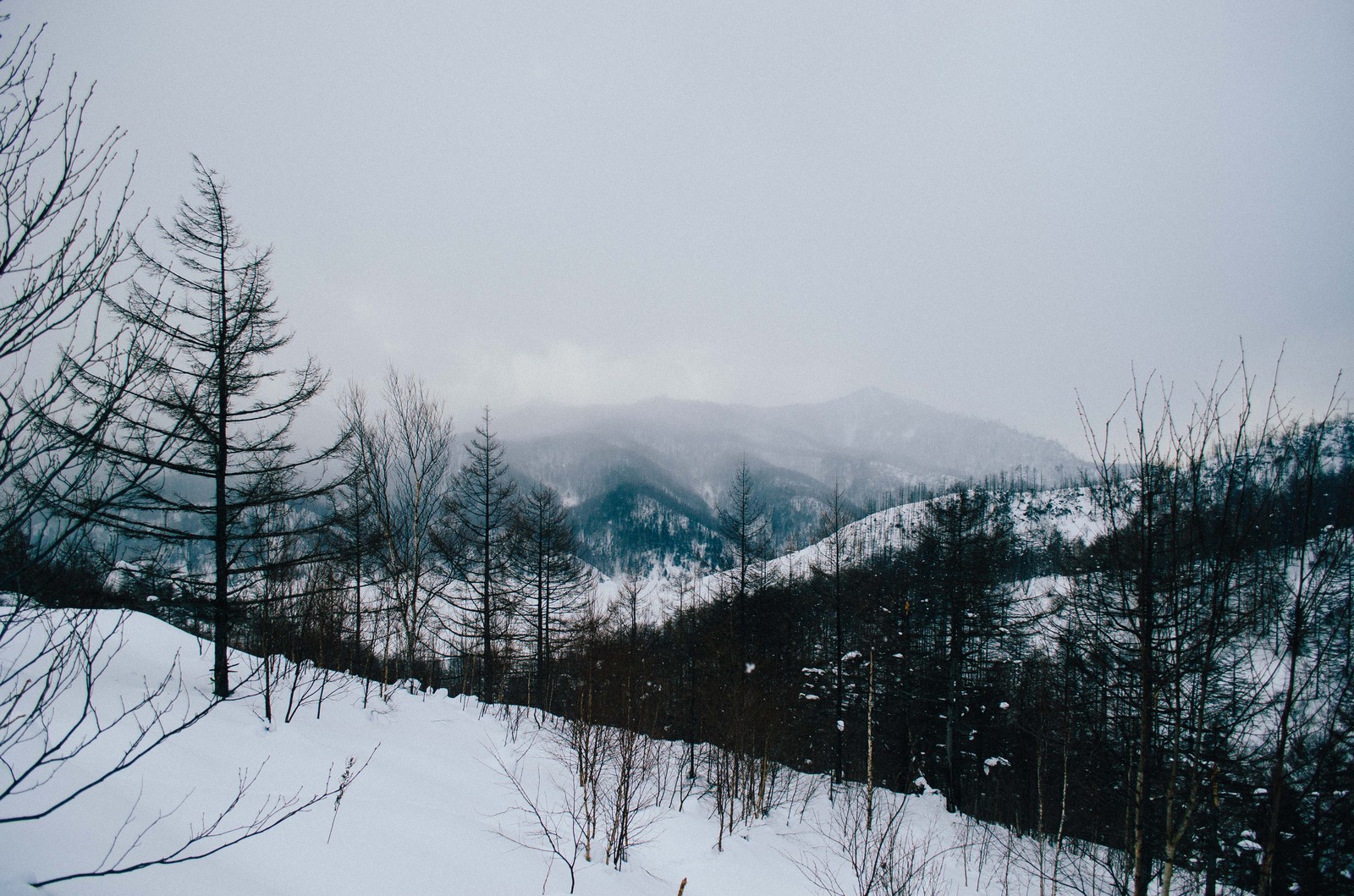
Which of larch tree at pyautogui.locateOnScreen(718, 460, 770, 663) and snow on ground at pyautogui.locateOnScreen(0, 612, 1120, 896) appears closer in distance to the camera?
snow on ground at pyautogui.locateOnScreen(0, 612, 1120, 896)

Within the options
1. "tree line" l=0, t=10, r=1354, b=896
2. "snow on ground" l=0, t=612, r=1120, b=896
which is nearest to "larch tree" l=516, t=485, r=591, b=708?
"tree line" l=0, t=10, r=1354, b=896

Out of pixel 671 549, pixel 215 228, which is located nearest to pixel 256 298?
pixel 215 228

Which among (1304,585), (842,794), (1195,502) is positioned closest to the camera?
(1195,502)

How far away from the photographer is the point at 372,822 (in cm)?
658

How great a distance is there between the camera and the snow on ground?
4.20 metres

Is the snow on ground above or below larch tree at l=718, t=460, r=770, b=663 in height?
below

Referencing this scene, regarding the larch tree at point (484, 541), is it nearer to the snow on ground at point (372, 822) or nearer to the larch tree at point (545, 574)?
the larch tree at point (545, 574)

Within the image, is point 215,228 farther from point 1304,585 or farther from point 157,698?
point 1304,585

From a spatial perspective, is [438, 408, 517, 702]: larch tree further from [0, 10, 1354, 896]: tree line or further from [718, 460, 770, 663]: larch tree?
[718, 460, 770, 663]: larch tree

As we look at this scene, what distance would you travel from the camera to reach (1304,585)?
5.89 m

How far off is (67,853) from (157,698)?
607cm

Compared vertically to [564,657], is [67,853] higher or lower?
higher

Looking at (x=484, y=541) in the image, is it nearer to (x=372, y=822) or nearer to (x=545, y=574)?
(x=545, y=574)

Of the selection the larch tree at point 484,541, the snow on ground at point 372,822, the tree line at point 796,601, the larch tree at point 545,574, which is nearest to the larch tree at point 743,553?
the tree line at point 796,601
